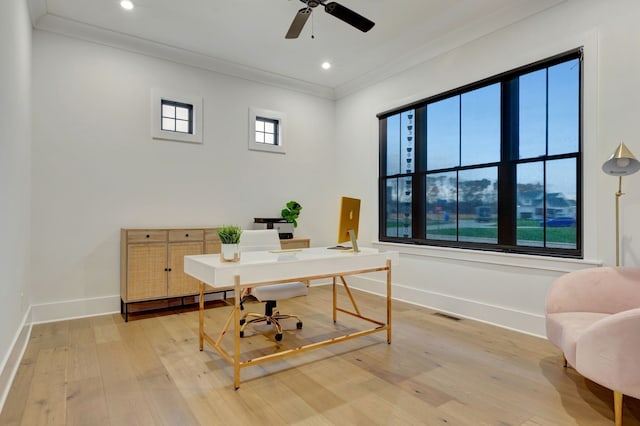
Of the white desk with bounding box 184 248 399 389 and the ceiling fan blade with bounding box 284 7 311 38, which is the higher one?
the ceiling fan blade with bounding box 284 7 311 38

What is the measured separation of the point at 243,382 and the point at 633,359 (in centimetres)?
224

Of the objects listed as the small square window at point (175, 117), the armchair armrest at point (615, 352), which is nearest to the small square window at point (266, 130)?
the small square window at point (175, 117)

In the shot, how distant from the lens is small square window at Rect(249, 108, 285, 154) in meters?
5.12

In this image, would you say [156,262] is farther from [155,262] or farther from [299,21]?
[299,21]

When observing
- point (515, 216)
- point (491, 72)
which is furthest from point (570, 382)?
point (491, 72)

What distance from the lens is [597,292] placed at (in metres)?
2.52

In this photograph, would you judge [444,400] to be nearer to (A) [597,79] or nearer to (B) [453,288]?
(B) [453,288]

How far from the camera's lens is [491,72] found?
12.3ft

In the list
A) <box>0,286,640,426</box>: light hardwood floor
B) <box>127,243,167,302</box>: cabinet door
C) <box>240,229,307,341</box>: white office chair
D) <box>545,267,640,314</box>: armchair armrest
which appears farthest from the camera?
<box>127,243,167,302</box>: cabinet door

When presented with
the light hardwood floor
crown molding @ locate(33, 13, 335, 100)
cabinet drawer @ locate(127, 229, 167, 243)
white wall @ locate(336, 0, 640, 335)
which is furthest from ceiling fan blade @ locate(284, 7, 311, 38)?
the light hardwood floor

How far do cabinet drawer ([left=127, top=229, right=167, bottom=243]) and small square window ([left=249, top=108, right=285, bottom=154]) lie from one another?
1.82 metres

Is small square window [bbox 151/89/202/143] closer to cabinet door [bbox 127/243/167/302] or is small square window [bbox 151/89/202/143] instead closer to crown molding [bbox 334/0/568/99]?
cabinet door [bbox 127/243/167/302]

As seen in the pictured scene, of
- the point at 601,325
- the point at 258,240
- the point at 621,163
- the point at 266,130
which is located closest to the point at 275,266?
the point at 258,240

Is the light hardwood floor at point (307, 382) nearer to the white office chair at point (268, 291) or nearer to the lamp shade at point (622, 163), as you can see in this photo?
the white office chair at point (268, 291)
